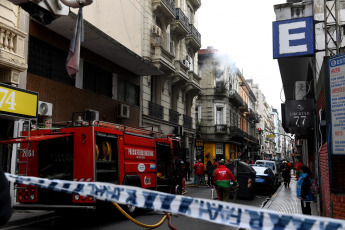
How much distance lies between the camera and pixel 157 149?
12234mm

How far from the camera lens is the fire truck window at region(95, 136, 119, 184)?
8688 millimetres

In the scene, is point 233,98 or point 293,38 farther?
point 233,98

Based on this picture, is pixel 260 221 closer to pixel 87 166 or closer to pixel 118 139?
pixel 87 166

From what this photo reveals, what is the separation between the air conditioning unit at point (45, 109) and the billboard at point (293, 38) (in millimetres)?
8385

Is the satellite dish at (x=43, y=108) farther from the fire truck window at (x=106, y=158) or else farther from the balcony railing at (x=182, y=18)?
the balcony railing at (x=182, y=18)

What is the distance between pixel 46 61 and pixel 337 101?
11.0 m

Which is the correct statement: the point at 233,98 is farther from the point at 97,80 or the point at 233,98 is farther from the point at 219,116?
the point at 97,80

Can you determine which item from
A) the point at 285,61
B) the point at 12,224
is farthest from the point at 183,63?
the point at 12,224

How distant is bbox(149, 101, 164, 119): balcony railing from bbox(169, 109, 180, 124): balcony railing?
5.74ft

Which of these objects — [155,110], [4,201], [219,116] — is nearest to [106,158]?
[4,201]

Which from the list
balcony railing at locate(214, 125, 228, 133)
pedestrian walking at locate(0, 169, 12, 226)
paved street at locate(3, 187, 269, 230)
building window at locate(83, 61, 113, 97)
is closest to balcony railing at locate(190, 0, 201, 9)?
building window at locate(83, 61, 113, 97)

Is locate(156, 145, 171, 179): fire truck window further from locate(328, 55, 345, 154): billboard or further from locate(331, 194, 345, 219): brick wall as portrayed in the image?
locate(328, 55, 345, 154): billboard

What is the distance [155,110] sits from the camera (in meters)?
23.0

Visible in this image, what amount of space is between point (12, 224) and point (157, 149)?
5246 millimetres
